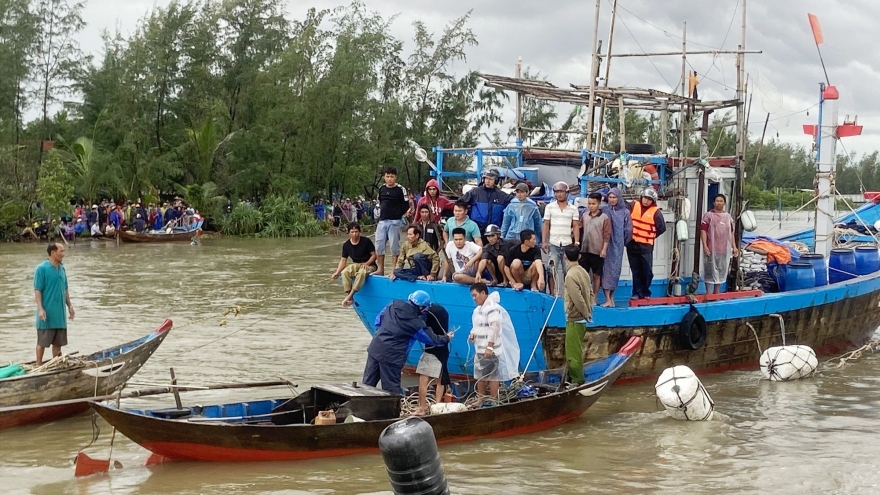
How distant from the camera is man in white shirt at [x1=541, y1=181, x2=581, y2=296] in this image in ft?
38.8

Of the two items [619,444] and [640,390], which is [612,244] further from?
[619,444]

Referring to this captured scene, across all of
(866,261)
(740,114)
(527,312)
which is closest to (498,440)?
(527,312)

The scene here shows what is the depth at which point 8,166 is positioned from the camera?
34.8m

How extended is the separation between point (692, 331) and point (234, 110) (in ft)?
113

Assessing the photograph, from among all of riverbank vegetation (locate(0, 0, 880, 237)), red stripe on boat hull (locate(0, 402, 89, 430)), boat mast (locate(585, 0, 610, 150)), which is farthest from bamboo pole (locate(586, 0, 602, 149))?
riverbank vegetation (locate(0, 0, 880, 237))

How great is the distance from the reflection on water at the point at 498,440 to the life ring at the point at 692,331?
625 millimetres

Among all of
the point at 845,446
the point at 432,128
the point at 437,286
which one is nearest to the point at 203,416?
the point at 437,286

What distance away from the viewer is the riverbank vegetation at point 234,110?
39.5 metres

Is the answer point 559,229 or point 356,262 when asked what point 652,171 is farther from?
point 356,262

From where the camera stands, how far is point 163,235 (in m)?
35.0

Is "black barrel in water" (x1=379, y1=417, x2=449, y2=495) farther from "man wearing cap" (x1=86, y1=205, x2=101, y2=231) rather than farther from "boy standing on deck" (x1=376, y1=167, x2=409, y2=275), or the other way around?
"man wearing cap" (x1=86, y1=205, x2=101, y2=231)

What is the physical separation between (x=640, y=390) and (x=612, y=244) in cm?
179

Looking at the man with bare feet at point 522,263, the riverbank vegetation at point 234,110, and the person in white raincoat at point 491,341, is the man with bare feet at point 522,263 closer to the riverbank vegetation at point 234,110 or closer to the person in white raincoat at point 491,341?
the person in white raincoat at point 491,341

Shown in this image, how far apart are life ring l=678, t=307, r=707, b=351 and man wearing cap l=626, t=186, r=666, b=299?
575 millimetres
